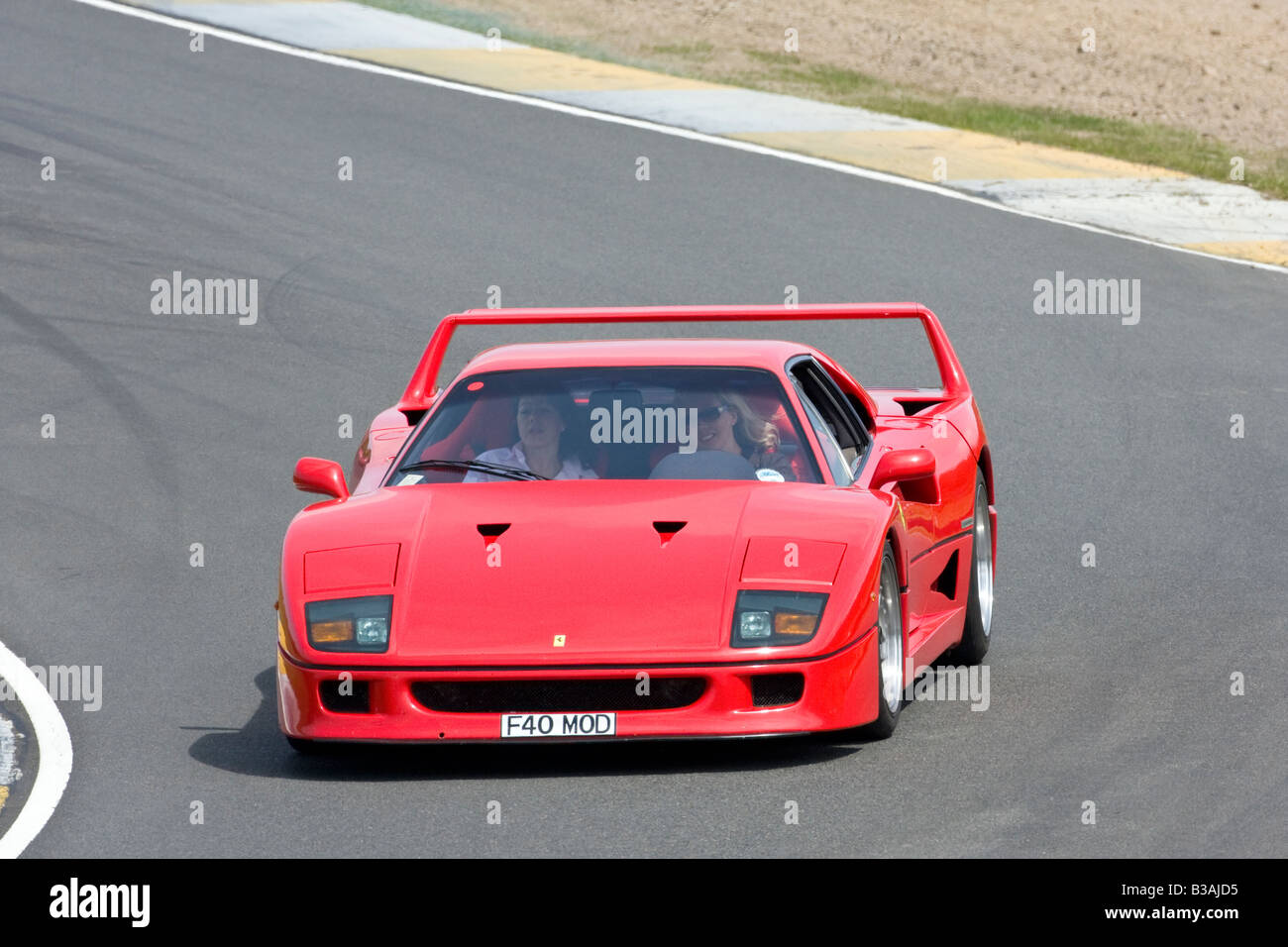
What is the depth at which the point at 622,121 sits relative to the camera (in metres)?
20.2

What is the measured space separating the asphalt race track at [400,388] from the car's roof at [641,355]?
1393mm

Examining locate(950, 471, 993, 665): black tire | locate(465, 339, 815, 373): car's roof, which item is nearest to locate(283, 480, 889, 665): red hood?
locate(465, 339, 815, 373): car's roof

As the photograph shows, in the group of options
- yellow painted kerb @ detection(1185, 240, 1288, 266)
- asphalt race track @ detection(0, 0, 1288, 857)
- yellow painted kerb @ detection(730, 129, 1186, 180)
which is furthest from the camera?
yellow painted kerb @ detection(730, 129, 1186, 180)

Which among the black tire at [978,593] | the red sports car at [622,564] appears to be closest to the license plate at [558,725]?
the red sports car at [622,564]

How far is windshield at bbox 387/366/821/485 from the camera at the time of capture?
7465 mm

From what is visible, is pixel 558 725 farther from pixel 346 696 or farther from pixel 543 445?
pixel 543 445

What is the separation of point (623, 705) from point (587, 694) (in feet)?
0.37

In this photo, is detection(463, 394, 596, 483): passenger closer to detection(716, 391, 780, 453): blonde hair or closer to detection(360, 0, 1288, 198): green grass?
detection(716, 391, 780, 453): blonde hair

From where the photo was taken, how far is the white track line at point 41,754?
614 centimetres

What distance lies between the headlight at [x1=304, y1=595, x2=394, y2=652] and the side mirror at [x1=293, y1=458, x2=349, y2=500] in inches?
33.2

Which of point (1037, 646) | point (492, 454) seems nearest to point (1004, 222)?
point (1037, 646)

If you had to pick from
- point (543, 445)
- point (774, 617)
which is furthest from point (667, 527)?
point (543, 445)
